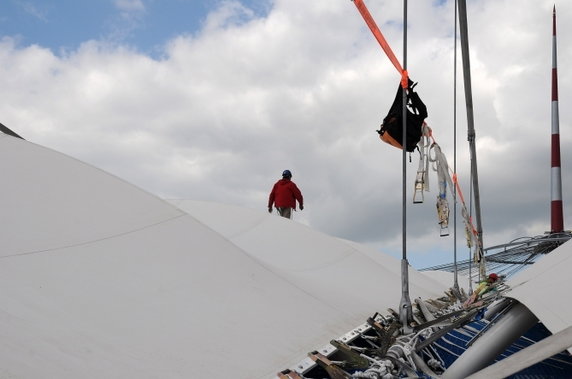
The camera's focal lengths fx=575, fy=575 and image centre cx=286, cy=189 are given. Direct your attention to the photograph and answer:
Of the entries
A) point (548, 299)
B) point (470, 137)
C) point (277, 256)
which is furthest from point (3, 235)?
point (470, 137)

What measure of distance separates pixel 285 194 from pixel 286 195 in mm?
19

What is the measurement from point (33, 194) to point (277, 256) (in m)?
2.57

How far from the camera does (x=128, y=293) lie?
2.74 metres

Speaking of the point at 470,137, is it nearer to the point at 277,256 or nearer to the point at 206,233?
the point at 277,256

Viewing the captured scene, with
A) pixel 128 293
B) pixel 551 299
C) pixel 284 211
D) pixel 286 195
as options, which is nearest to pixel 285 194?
pixel 286 195

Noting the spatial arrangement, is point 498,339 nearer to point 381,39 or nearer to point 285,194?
point 381,39

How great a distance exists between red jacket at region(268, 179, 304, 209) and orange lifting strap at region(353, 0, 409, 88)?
14.7ft

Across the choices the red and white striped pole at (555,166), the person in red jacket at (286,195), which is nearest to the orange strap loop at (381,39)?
the person in red jacket at (286,195)

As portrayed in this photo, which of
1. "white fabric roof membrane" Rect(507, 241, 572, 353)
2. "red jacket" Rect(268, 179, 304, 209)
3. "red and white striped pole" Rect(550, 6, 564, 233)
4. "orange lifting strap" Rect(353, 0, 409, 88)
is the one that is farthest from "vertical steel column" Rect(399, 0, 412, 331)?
"red and white striped pole" Rect(550, 6, 564, 233)

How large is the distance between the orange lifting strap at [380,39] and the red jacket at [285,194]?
4.48 m

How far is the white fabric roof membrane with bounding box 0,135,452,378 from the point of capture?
89.7 inches

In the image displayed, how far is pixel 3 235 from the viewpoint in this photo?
2875mm

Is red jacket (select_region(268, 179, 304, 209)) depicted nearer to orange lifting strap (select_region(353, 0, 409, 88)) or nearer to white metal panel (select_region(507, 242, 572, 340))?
orange lifting strap (select_region(353, 0, 409, 88))

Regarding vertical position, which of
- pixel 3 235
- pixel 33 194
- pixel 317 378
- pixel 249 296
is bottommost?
pixel 317 378
